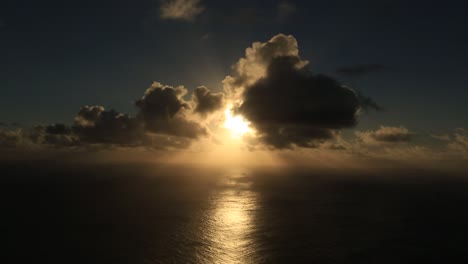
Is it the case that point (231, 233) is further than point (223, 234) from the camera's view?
Yes

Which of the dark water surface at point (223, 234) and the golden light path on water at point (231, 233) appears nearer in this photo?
the dark water surface at point (223, 234)

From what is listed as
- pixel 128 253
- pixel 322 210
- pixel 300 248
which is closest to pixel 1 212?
pixel 128 253

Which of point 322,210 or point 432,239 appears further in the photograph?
point 322,210

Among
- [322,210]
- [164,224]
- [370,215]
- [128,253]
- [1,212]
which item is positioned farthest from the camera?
[322,210]

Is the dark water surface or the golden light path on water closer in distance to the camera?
the dark water surface

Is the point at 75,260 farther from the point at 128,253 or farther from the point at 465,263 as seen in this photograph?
the point at 465,263

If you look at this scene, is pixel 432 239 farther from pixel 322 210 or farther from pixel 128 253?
pixel 128 253

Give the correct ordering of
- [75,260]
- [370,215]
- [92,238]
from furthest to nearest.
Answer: [370,215] → [92,238] → [75,260]

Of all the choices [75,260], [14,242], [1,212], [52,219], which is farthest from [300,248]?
[1,212]

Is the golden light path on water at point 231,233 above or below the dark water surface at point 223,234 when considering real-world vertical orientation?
below

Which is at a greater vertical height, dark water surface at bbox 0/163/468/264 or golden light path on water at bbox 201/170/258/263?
dark water surface at bbox 0/163/468/264
